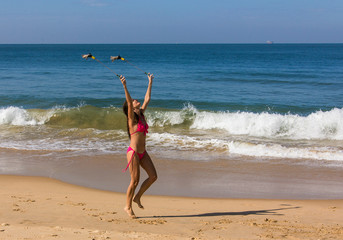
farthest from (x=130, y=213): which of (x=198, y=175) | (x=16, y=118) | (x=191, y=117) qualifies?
(x=16, y=118)

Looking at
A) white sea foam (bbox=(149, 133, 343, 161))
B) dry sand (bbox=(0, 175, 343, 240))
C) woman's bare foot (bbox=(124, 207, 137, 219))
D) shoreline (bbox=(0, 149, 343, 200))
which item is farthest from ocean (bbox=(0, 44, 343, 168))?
woman's bare foot (bbox=(124, 207, 137, 219))

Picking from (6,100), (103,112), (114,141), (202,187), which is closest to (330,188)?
(202,187)

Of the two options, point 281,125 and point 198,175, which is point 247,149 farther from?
point 281,125

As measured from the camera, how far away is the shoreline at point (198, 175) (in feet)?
25.9

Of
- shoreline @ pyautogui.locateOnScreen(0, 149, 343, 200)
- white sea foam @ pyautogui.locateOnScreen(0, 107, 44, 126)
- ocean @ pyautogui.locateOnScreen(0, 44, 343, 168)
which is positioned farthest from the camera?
white sea foam @ pyautogui.locateOnScreen(0, 107, 44, 126)

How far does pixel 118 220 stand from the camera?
5.73 m

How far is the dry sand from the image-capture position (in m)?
5.08

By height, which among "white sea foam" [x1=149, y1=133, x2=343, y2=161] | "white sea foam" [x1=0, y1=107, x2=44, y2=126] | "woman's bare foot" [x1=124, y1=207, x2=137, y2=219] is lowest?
"white sea foam" [x1=0, y1=107, x2=44, y2=126]

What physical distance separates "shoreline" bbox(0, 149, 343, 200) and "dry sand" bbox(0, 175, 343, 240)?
19.3 inches

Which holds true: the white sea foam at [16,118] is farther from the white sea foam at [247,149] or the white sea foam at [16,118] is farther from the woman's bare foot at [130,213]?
the woman's bare foot at [130,213]

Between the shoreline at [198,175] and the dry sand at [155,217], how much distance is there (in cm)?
49

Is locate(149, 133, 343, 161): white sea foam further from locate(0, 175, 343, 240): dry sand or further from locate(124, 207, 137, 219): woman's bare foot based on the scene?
locate(124, 207, 137, 219): woman's bare foot

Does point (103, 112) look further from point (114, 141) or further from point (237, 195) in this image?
point (237, 195)

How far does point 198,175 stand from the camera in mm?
9000
